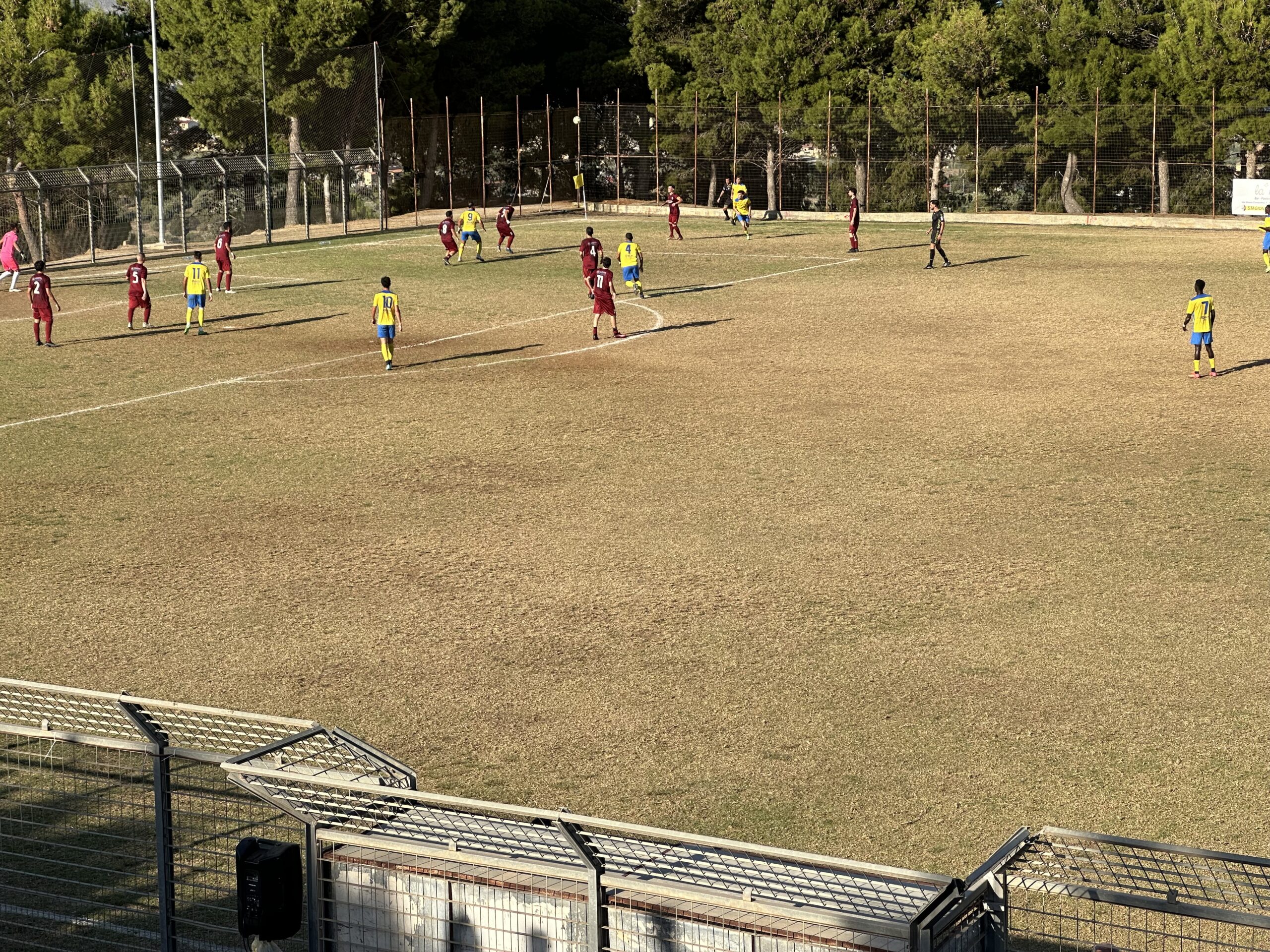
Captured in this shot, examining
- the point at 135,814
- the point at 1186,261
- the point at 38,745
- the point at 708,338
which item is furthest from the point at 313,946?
the point at 1186,261

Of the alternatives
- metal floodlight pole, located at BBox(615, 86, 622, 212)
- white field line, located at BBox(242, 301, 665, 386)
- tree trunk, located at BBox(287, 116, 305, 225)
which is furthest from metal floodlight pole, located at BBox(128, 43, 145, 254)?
white field line, located at BBox(242, 301, 665, 386)

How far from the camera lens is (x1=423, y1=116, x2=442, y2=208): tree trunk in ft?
210

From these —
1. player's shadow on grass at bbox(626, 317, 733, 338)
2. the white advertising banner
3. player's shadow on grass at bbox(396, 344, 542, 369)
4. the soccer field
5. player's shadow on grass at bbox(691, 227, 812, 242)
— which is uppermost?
the white advertising banner

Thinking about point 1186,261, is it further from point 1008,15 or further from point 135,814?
point 135,814

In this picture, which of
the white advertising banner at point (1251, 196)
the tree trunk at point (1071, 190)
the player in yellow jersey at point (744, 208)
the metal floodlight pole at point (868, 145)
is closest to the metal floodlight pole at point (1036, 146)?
the tree trunk at point (1071, 190)

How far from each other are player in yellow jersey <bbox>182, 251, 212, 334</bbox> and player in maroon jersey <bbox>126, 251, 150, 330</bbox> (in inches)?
34.2

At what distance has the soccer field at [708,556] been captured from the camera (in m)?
10.8

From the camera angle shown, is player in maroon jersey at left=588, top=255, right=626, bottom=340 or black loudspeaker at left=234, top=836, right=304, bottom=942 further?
player in maroon jersey at left=588, top=255, right=626, bottom=340

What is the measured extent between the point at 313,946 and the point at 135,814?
4.18 meters

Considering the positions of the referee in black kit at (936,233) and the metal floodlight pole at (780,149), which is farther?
the metal floodlight pole at (780,149)

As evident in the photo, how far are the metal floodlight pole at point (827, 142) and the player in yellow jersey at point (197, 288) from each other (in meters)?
30.2

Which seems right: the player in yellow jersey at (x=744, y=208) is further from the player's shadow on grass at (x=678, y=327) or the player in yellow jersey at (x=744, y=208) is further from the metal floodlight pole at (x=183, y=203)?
the metal floodlight pole at (x=183, y=203)

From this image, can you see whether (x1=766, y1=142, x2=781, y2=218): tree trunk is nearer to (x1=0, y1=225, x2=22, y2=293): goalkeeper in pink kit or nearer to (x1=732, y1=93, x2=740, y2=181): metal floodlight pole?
(x1=732, y1=93, x2=740, y2=181): metal floodlight pole

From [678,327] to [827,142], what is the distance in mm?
27759
